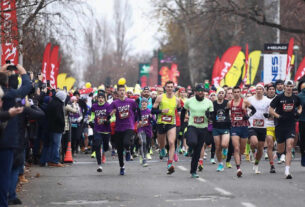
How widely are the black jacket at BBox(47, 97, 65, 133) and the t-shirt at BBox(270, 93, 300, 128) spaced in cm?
563

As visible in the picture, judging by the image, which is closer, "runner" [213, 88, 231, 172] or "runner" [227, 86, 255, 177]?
"runner" [227, 86, 255, 177]

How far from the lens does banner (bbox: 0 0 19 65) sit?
49.3 feet

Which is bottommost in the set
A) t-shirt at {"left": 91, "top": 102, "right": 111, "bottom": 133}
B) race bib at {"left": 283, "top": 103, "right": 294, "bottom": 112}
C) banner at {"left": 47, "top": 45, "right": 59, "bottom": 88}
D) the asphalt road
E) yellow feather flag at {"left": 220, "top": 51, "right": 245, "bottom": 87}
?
the asphalt road

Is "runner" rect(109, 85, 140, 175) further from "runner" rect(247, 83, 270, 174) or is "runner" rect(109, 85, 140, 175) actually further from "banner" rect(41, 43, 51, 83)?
"banner" rect(41, 43, 51, 83)

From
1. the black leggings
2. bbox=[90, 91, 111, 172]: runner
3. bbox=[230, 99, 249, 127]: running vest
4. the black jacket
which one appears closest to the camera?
the black leggings

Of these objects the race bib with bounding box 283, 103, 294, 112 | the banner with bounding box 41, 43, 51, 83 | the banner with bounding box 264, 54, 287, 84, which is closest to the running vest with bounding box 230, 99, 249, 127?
the race bib with bounding box 283, 103, 294, 112

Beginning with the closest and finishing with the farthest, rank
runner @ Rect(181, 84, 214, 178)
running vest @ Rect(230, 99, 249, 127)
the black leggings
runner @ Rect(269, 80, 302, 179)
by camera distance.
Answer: runner @ Rect(181, 84, 214, 178), runner @ Rect(269, 80, 302, 179), the black leggings, running vest @ Rect(230, 99, 249, 127)

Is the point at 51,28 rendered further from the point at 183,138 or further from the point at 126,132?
the point at 126,132

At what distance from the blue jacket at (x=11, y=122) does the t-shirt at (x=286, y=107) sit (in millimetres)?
7382

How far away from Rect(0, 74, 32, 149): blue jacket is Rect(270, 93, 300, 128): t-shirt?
7382 millimetres

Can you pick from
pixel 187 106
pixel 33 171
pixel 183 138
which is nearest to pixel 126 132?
pixel 187 106

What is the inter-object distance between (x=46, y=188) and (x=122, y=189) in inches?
57.5

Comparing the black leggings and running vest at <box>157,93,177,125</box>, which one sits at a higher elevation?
running vest at <box>157,93,177,125</box>

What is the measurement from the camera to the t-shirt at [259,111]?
17.0 meters
